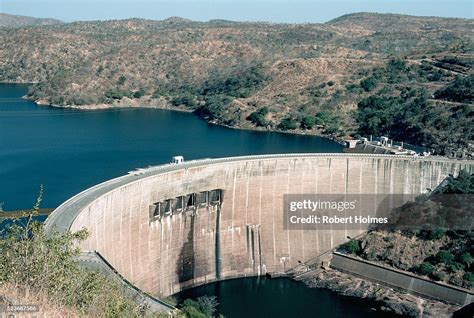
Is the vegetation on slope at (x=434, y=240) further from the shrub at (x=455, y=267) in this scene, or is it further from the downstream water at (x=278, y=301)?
the downstream water at (x=278, y=301)

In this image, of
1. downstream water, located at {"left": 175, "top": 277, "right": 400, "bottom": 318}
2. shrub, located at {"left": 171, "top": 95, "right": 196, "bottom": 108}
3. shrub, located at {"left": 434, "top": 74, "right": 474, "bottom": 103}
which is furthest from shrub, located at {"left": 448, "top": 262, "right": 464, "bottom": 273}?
shrub, located at {"left": 171, "top": 95, "right": 196, "bottom": 108}

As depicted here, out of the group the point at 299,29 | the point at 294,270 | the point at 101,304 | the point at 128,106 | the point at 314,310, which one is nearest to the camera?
the point at 101,304

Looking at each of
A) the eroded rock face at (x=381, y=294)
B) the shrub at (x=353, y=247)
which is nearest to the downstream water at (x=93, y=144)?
the eroded rock face at (x=381, y=294)

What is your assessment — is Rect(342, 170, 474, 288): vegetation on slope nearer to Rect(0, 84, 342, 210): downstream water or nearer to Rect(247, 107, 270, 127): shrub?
Rect(0, 84, 342, 210): downstream water

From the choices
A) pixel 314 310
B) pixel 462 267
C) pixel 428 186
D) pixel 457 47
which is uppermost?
pixel 457 47

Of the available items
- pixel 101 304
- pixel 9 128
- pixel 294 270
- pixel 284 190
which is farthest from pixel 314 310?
pixel 9 128

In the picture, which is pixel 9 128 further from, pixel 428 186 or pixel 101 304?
pixel 101 304
